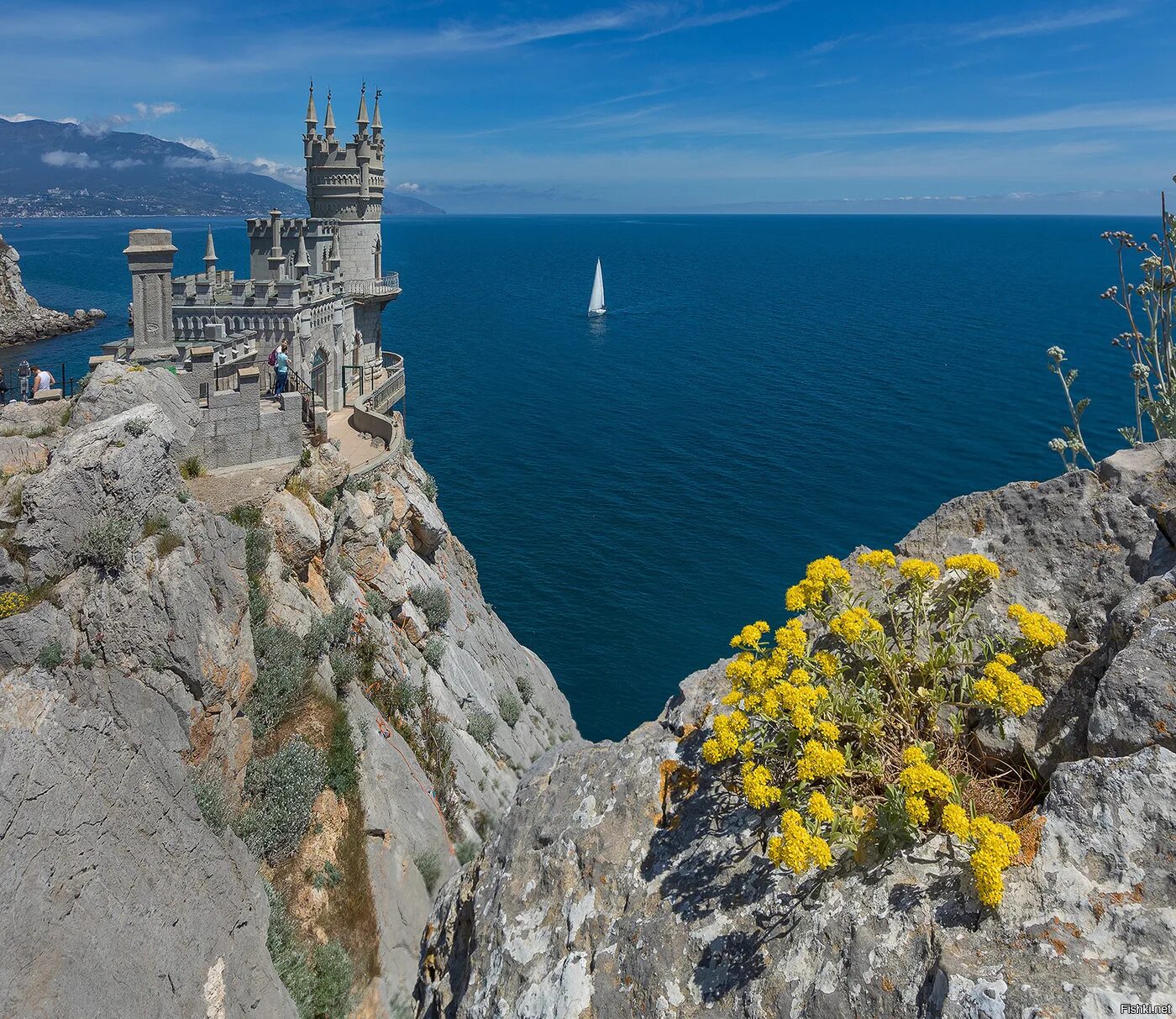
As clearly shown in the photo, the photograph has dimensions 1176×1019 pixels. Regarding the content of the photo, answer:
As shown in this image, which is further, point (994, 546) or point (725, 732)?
point (994, 546)

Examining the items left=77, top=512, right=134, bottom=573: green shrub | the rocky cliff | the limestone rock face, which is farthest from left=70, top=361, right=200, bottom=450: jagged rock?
left=77, top=512, right=134, bottom=573: green shrub

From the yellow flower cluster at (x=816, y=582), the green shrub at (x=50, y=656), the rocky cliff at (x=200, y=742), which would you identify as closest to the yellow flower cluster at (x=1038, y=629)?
the yellow flower cluster at (x=816, y=582)

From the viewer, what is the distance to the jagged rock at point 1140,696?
4.96 metres

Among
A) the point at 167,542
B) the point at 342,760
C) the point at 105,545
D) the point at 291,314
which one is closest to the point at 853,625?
the point at 105,545

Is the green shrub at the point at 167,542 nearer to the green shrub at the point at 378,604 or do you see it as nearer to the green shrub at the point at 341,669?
the green shrub at the point at 341,669

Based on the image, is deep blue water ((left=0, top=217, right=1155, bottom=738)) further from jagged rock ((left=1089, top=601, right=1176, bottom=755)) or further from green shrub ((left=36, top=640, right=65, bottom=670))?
jagged rock ((left=1089, top=601, right=1176, bottom=755))

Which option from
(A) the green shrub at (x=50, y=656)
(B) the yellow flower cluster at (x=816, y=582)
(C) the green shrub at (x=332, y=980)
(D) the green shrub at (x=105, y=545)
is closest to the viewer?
(B) the yellow flower cluster at (x=816, y=582)

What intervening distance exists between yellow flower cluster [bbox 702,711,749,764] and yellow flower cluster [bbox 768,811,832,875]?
0.71m

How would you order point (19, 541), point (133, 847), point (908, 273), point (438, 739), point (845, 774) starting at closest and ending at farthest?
point (845, 774) < point (133, 847) < point (19, 541) < point (438, 739) < point (908, 273)

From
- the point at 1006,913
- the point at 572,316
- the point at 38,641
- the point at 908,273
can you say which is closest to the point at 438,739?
the point at 38,641

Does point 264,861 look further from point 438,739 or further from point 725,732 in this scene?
point 725,732

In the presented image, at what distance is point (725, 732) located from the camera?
5.87m

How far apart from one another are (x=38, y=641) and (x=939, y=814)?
40.4 ft

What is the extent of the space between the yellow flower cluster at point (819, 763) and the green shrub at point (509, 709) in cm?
2373
